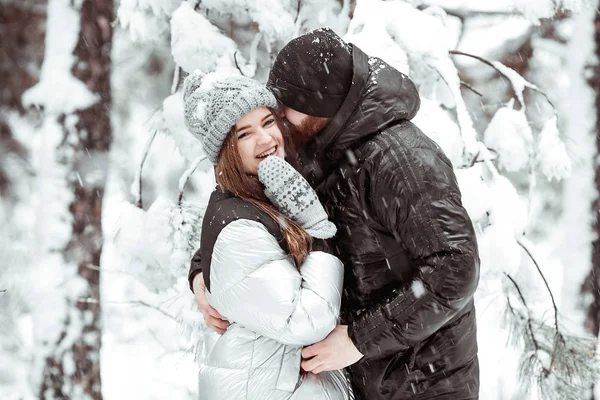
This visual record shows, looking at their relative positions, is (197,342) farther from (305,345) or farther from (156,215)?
(305,345)

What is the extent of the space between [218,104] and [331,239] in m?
0.64

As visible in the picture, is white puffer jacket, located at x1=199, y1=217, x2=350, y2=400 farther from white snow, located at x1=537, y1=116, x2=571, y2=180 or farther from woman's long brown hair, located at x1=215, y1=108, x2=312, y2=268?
white snow, located at x1=537, y1=116, x2=571, y2=180

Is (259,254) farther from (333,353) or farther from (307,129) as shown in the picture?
(307,129)

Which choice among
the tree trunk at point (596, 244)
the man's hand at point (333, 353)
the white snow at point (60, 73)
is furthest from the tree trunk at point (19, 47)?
the tree trunk at point (596, 244)

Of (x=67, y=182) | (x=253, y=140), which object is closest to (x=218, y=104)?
(x=253, y=140)

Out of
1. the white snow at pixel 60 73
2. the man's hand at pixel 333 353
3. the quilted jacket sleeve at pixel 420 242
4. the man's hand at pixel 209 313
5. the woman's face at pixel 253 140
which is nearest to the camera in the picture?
the quilted jacket sleeve at pixel 420 242

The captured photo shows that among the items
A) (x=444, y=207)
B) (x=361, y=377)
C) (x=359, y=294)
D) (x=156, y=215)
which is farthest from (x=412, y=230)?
(x=156, y=215)

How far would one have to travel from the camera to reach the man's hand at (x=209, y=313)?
2.29m

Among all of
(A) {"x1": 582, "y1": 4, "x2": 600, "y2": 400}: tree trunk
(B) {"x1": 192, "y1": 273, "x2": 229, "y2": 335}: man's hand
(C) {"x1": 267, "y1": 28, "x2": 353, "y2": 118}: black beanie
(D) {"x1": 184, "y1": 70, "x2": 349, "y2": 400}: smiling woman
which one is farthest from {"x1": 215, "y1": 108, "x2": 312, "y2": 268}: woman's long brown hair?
(A) {"x1": 582, "y1": 4, "x2": 600, "y2": 400}: tree trunk

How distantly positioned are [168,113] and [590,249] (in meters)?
3.05

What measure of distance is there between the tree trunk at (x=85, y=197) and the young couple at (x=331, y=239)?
196cm

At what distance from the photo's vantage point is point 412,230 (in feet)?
6.00

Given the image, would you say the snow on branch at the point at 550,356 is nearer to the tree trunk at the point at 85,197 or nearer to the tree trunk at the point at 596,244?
the tree trunk at the point at 596,244

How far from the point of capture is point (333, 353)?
1957 millimetres
